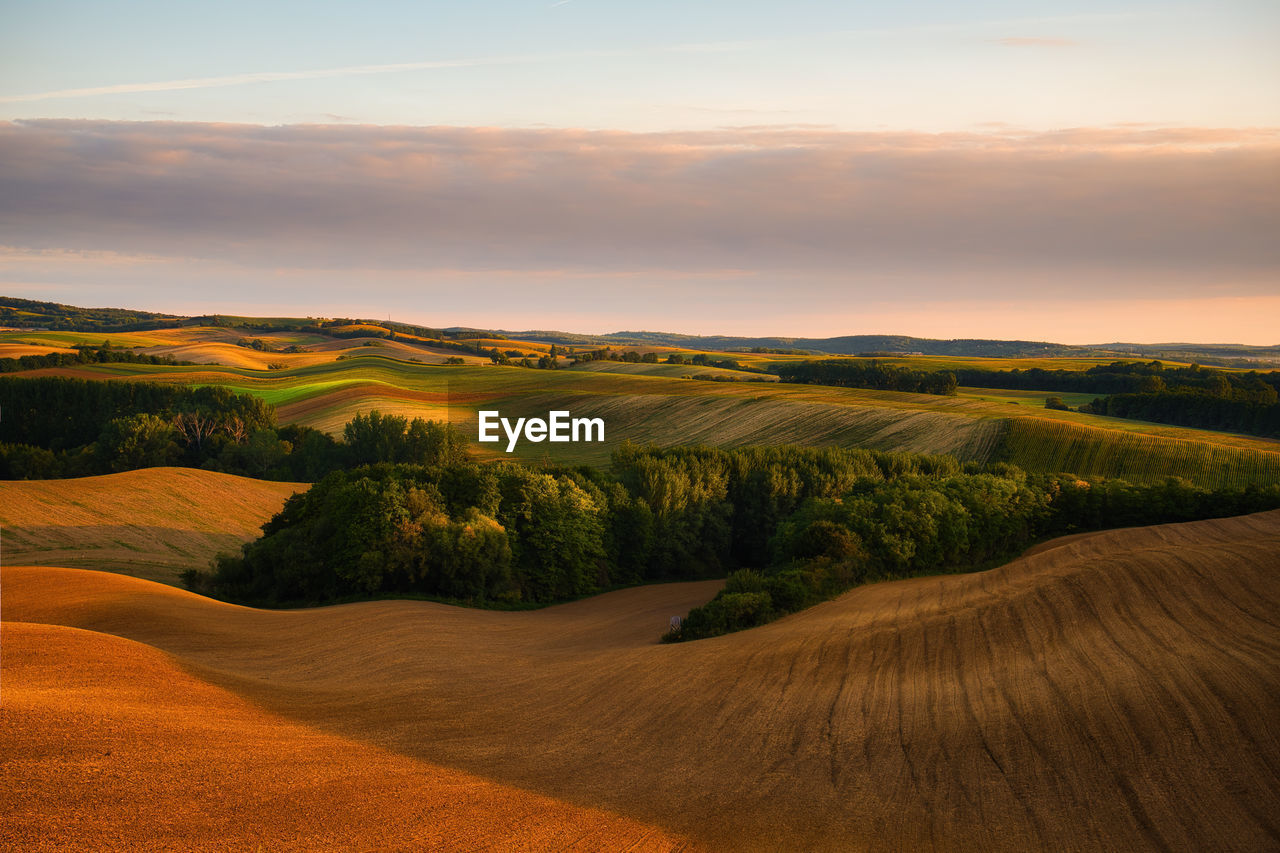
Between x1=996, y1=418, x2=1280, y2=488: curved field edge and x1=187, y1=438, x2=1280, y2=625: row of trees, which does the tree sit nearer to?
x1=187, y1=438, x2=1280, y2=625: row of trees

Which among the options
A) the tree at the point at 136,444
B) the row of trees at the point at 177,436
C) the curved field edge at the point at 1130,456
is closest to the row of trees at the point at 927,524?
the curved field edge at the point at 1130,456

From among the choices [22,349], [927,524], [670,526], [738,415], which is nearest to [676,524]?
[670,526]

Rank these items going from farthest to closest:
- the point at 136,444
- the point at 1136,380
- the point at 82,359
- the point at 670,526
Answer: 1. the point at 1136,380
2. the point at 82,359
3. the point at 136,444
4. the point at 670,526

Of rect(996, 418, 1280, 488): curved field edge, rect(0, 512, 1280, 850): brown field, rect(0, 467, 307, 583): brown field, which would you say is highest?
rect(996, 418, 1280, 488): curved field edge

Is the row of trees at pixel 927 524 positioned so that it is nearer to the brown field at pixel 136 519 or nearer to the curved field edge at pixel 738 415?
the curved field edge at pixel 738 415

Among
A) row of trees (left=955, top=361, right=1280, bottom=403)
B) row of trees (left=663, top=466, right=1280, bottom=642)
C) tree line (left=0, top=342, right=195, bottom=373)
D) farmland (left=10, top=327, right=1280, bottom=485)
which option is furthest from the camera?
tree line (left=0, top=342, right=195, bottom=373)

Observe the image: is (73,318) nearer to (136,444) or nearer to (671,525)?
(136,444)

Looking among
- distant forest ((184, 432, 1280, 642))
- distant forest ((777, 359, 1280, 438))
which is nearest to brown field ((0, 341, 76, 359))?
distant forest ((184, 432, 1280, 642))
